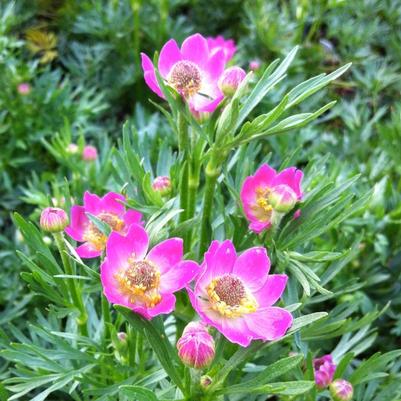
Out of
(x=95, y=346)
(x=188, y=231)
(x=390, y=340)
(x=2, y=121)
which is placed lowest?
(x=390, y=340)

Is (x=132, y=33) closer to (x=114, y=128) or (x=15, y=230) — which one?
(x=114, y=128)

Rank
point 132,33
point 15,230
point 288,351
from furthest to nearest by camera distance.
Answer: point 132,33, point 15,230, point 288,351

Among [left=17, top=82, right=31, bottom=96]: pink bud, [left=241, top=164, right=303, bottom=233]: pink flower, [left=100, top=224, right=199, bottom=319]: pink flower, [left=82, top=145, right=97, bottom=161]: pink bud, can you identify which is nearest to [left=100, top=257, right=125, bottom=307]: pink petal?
[left=100, top=224, right=199, bottom=319]: pink flower

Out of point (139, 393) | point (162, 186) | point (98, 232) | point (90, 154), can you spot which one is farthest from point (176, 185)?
point (90, 154)

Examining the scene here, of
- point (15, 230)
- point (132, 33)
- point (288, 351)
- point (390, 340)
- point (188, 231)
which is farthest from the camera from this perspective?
point (132, 33)

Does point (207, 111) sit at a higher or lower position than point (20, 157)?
higher

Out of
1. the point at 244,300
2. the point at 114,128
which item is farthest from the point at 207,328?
the point at 114,128

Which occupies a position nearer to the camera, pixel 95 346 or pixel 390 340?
pixel 95 346
